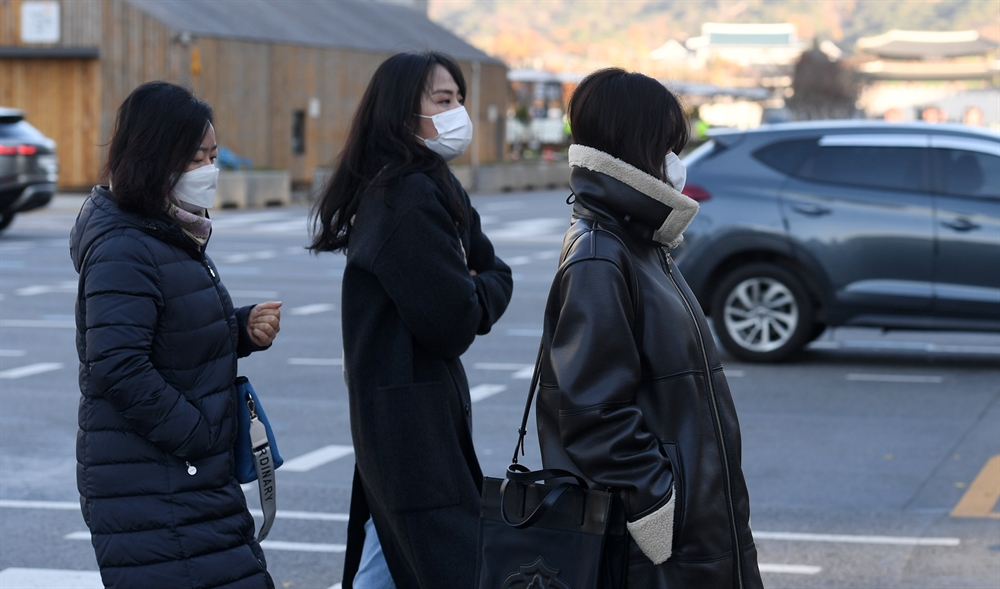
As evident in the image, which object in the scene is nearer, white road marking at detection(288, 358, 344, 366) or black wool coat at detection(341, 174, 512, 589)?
black wool coat at detection(341, 174, 512, 589)

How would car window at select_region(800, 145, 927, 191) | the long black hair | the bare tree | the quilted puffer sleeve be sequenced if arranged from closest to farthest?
the quilted puffer sleeve, the long black hair, car window at select_region(800, 145, 927, 191), the bare tree

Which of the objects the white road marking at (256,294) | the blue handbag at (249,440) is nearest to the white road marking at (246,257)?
the white road marking at (256,294)

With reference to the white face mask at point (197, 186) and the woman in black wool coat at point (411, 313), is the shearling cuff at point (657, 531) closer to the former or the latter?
the woman in black wool coat at point (411, 313)

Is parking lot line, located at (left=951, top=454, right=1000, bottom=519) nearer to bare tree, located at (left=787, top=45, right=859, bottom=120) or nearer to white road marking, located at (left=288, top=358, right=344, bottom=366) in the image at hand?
white road marking, located at (left=288, top=358, right=344, bottom=366)

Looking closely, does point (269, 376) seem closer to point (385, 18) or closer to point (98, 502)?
point (98, 502)

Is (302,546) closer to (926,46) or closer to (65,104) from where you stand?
(65,104)

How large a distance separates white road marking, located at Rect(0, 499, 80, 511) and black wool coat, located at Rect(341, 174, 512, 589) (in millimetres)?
3026

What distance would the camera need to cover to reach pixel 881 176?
9945 mm

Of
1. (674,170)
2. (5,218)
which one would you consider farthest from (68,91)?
(674,170)

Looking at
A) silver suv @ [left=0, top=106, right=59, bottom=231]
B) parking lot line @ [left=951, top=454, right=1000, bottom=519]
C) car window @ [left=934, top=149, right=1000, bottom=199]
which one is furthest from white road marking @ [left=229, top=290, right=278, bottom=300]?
parking lot line @ [left=951, top=454, right=1000, bottom=519]

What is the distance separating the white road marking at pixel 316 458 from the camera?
7.07m

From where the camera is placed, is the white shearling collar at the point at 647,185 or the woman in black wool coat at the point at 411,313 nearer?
the white shearling collar at the point at 647,185

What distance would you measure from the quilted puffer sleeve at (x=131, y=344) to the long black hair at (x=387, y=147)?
68 centimetres

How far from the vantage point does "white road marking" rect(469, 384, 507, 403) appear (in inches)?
356
